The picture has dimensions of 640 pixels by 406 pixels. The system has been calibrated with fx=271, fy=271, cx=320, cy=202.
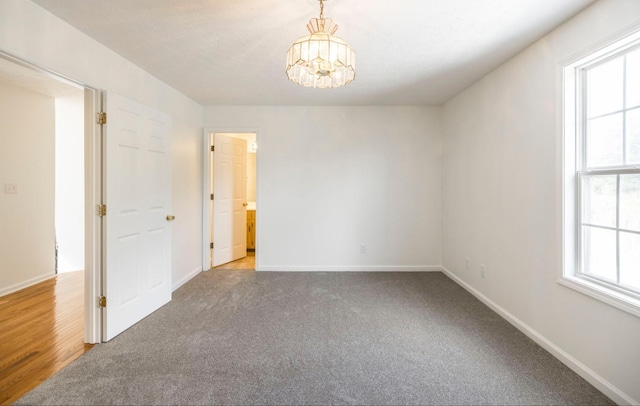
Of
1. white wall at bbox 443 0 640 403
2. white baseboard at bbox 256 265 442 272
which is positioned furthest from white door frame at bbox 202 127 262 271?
white wall at bbox 443 0 640 403

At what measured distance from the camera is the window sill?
5.10 ft

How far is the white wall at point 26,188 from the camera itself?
325 centimetres

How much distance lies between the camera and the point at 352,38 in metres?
2.25

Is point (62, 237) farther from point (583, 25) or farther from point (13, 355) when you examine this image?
point (583, 25)

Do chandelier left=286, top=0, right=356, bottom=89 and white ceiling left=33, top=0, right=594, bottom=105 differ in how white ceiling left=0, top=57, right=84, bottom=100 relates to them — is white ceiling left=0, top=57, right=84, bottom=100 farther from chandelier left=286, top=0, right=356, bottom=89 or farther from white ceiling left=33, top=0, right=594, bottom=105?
chandelier left=286, top=0, right=356, bottom=89

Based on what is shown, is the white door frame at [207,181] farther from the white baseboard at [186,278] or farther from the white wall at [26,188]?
the white wall at [26,188]

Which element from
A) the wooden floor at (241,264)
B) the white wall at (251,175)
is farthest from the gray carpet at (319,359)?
the white wall at (251,175)

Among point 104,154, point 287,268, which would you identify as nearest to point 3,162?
point 104,154

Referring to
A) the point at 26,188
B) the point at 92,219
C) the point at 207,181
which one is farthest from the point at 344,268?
the point at 26,188

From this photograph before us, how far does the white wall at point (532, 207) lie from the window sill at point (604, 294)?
1.7 inches

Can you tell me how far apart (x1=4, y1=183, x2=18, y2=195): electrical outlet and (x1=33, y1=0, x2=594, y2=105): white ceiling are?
2.34 metres

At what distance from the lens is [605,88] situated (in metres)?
1.81

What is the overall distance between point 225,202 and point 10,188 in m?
2.53

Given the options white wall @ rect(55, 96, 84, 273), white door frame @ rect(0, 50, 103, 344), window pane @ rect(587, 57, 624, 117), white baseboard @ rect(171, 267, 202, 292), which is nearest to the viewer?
window pane @ rect(587, 57, 624, 117)
